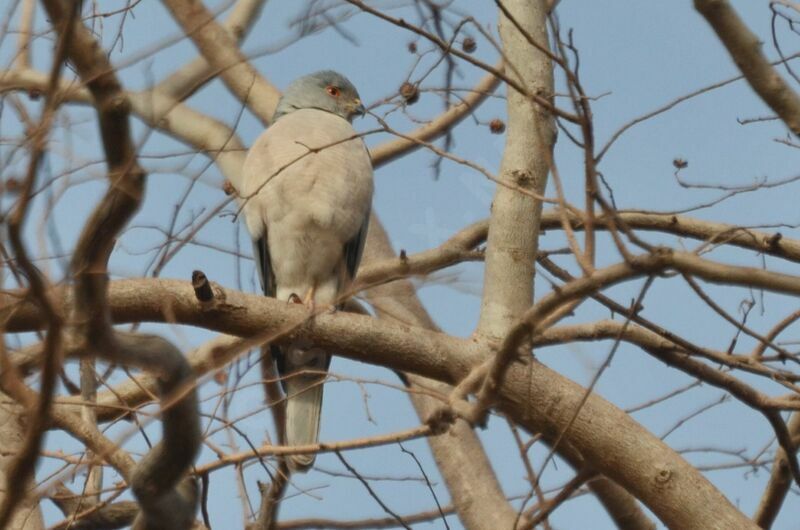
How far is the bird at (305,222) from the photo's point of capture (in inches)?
212

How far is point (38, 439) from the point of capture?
194 cm

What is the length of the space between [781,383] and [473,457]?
1672mm

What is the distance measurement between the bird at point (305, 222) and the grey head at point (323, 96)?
1.91 feet

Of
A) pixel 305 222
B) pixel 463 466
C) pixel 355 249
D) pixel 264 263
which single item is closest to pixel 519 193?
pixel 463 466

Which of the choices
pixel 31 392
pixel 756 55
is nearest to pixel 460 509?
pixel 756 55

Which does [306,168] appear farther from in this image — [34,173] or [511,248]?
[34,173]

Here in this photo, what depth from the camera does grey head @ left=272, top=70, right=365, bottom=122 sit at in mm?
6387

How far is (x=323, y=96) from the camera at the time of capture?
6574 millimetres

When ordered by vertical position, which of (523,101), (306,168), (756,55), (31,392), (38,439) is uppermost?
(306,168)

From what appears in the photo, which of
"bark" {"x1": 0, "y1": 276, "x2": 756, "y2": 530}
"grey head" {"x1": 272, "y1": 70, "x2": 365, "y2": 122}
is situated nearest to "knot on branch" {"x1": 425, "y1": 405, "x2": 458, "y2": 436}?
"bark" {"x1": 0, "y1": 276, "x2": 756, "y2": 530}

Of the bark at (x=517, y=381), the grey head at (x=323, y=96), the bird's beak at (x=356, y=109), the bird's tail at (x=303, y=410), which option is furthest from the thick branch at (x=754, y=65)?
the bird's beak at (x=356, y=109)

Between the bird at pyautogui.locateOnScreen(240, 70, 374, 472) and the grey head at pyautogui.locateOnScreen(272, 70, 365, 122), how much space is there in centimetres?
58

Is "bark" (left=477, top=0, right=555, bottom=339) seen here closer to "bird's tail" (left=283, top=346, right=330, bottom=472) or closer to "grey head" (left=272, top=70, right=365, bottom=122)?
"bird's tail" (left=283, top=346, right=330, bottom=472)

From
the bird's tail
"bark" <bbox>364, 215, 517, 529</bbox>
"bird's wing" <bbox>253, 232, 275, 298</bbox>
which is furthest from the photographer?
"bird's wing" <bbox>253, 232, 275, 298</bbox>
